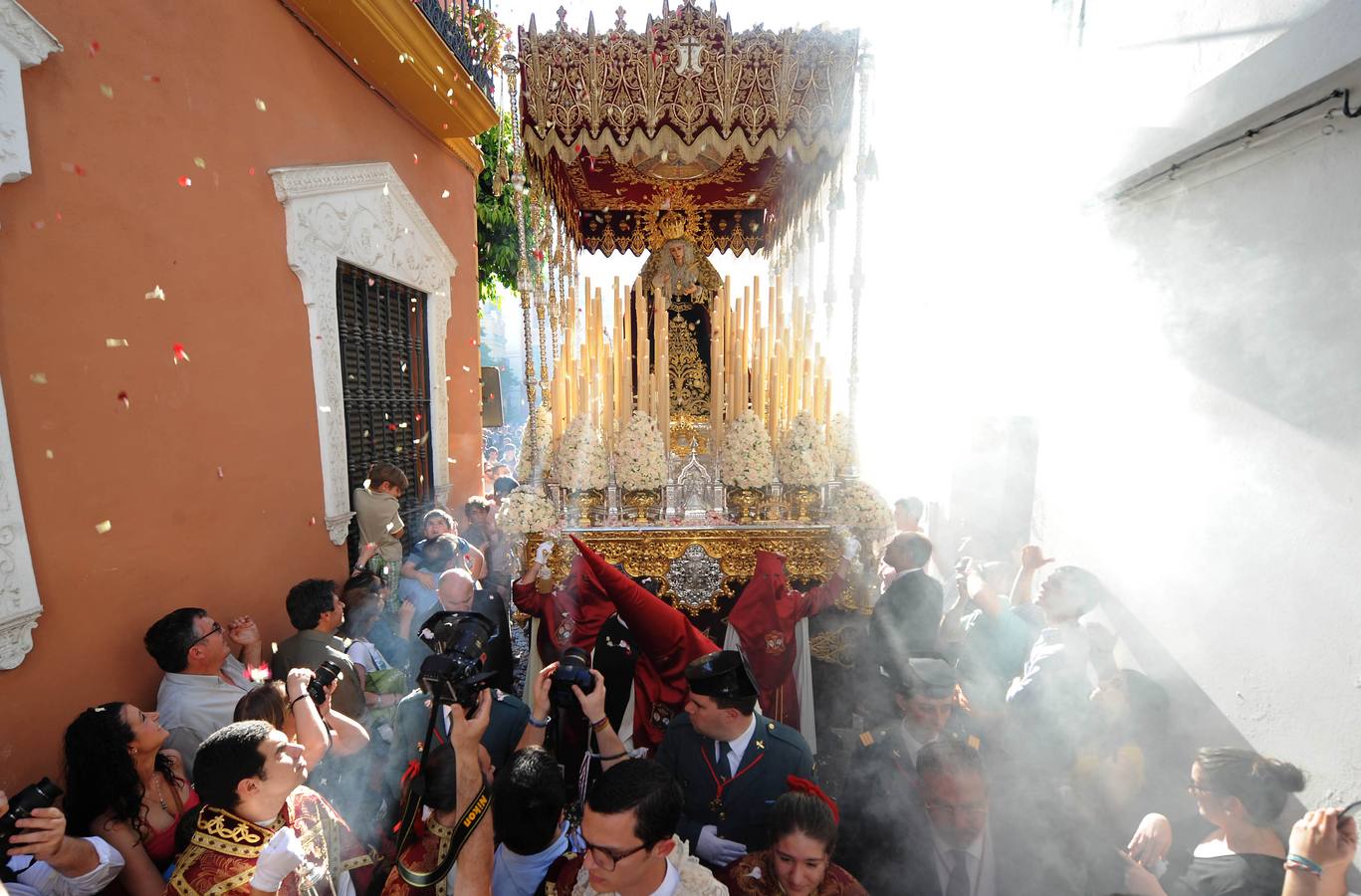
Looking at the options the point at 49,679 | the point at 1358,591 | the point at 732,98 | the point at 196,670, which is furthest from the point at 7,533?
the point at 1358,591

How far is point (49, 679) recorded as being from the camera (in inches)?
118

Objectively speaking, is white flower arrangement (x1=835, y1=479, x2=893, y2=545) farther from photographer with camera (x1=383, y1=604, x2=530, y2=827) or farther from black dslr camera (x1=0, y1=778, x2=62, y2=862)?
black dslr camera (x1=0, y1=778, x2=62, y2=862)

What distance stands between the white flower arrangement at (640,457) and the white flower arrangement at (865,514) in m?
1.34

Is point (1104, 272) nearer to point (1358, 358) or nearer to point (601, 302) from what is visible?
point (1358, 358)

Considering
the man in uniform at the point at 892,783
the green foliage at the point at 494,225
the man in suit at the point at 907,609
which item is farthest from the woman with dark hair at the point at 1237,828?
the green foliage at the point at 494,225

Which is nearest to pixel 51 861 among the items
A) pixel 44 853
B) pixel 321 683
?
pixel 44 853

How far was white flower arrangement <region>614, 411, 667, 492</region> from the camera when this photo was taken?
4797 mm

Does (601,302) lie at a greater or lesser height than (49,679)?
greater

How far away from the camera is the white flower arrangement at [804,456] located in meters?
4.83

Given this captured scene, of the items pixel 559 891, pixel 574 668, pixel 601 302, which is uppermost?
pixel 601 302

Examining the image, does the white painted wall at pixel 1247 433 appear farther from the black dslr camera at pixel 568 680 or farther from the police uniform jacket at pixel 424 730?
the police uniform jacket at pixel 424 730

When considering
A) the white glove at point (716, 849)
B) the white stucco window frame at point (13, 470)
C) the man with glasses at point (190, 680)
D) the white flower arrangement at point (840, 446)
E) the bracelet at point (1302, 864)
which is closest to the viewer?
the bracelet at point (1302, 864)

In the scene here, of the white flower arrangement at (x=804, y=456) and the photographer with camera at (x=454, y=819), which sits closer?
the photographer with camera at (x=454, y=819)

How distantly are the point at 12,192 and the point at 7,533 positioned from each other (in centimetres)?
150
